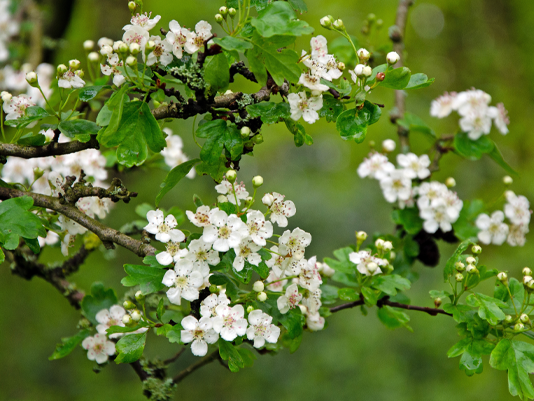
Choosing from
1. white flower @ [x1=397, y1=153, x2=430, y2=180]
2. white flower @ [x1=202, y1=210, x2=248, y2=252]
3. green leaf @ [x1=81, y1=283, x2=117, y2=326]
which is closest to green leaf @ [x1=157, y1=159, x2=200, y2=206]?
white flower @ [x1=202, y1=210, x2=248, y2=252]

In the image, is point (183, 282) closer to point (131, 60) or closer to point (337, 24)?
point (131, 60)

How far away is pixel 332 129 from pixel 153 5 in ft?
8.34

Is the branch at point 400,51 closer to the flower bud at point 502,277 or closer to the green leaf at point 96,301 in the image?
the flower bud at point 502,277

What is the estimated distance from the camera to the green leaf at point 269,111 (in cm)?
95

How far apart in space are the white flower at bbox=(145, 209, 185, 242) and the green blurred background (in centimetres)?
204

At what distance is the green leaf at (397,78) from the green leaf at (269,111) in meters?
0.20

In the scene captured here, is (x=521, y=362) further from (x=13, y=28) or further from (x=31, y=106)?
(x=13, y=28)

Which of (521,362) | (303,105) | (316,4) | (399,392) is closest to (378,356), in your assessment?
(399,392)

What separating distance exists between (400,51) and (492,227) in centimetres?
80

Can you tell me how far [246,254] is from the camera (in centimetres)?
95

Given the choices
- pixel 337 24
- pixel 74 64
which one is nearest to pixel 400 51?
pixel 337 24

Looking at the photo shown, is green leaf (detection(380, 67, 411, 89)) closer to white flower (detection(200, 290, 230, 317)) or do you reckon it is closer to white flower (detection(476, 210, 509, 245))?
white flower (detection(200, 290, 230, 317))

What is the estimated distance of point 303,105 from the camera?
0.98 meters

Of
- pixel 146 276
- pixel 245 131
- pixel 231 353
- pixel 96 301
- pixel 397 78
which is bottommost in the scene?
pixel 96 301
